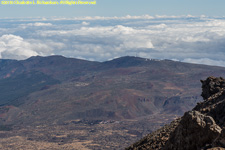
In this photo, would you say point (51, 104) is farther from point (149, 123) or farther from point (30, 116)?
point (149, 123)

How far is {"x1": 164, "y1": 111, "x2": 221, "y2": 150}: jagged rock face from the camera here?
1795cm

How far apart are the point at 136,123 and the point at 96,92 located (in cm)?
4800

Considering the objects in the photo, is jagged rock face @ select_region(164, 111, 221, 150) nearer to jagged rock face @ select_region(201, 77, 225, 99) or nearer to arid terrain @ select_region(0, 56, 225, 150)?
jagged rock face @ select_region(201, 77, 225, 99)

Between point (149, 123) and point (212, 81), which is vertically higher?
point (212, 81)

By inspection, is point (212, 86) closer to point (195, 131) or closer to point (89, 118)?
point (195, 131)

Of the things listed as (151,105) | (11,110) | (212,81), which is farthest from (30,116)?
(212,81)

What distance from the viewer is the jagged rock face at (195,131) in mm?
17953

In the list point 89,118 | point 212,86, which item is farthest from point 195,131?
point 89,118

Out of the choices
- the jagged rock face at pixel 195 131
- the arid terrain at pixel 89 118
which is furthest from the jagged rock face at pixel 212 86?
the arid terrain at pixel 89 118

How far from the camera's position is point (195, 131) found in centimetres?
1834

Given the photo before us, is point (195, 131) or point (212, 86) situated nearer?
point (195, 131)

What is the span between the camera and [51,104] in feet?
607

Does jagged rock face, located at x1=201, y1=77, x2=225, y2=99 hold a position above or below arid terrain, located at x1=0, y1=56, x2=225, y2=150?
above

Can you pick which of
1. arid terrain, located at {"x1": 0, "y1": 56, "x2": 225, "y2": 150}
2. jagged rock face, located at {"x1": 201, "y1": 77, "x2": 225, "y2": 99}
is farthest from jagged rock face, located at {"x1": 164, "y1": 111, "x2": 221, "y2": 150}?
arid terrain, located at {"x1": 0, "y1": 56, "x2": 225, "y2": 150}
